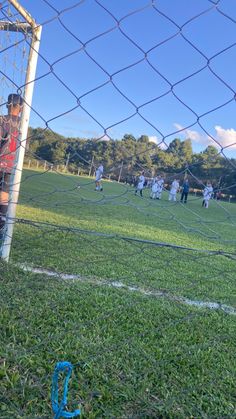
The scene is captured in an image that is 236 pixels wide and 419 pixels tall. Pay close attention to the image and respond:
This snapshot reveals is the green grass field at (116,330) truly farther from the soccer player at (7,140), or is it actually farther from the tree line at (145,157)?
the soccer player at (7,140)

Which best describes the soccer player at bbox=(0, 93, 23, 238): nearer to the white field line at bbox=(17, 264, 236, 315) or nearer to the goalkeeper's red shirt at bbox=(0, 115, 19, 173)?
the goalkeeper's red shirt at bbox=(0, 115, 19, 173)

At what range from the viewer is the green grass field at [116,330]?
180cm

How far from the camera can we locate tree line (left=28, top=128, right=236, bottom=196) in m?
1.35

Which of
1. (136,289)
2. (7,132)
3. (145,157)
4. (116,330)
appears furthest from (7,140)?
(145,157)

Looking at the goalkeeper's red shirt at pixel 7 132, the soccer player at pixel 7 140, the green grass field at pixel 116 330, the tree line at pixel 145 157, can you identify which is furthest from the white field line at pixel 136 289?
the tree line at pixel 145 157

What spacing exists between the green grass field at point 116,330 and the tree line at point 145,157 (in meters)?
0.21

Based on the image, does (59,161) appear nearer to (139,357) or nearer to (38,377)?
(38,377)

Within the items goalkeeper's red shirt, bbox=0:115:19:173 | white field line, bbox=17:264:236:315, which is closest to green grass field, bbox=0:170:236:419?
white field line, bbox=17:264:236:315

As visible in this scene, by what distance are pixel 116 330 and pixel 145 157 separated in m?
1.43

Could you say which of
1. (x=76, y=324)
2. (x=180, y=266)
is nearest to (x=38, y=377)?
(x=76, y=324)

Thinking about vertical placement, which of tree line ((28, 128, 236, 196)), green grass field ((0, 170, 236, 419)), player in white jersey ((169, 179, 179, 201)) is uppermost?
tree line ((28, 128, 236, 196))

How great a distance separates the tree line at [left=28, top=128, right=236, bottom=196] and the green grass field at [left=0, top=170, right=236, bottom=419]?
213 millimetres

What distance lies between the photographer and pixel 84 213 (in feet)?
28.7

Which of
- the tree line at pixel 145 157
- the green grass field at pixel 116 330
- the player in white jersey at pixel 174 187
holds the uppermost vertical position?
the tree line at pixel 145 157
